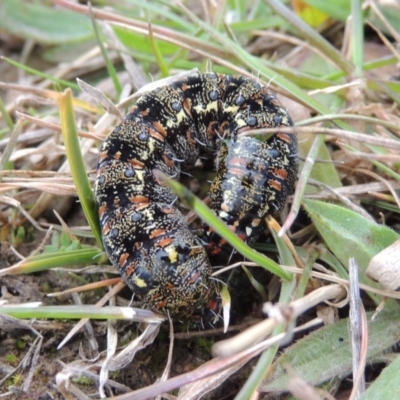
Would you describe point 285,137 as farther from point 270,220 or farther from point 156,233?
point 156,233

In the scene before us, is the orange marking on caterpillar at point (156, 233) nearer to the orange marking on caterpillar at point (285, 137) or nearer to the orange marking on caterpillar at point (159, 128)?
the orange marking on caterpillar at point (159, 128)

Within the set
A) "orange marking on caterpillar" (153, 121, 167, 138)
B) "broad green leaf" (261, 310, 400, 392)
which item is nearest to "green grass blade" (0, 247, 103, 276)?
"orange marking on caterpillar" (153, 121, 167, 138)

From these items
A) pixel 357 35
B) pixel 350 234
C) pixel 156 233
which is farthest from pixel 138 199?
pixel 357 35

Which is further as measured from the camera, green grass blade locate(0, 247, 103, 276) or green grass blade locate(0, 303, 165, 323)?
green grass blade locate(0, 247, 103, 276)

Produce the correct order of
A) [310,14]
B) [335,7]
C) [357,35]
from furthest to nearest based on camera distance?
[310,14] < [335,7] < [357,35]

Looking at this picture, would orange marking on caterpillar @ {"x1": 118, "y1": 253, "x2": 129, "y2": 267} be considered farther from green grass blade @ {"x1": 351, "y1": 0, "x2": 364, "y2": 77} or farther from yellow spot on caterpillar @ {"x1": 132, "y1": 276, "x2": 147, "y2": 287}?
green grass blade @ {"x1": 351, "y1": 0, "x2": 364, "y2": 77}

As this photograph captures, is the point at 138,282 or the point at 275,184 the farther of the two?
the point at 275,184

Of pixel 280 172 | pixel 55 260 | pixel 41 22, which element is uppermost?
pixel 280 172

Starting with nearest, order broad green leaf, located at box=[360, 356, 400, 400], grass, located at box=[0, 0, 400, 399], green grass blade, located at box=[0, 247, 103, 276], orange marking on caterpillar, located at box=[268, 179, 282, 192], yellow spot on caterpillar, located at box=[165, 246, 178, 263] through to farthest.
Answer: broad green leaf, located at box=[360, 356, 400, 400], grass, located at box=[0, 0, 400, 399], yellow spot on caterpillar, located at box=[165, 246, 178, 263], green grass blade, located at box=[0, 247, 103, 276], orange marking on caterpillar, located at box=[268, 179, 282, 192]
